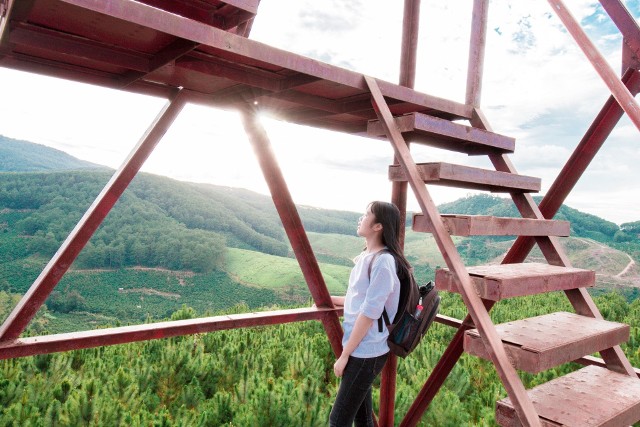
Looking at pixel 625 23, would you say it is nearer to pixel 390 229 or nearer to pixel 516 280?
pixel 516 280

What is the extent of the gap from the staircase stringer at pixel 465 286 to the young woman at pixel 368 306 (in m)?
0.20

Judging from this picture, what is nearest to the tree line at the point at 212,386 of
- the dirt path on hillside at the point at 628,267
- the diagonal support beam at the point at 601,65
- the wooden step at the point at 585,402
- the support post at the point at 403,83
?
the support post at the point at 403,83

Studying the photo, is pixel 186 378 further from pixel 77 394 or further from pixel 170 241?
pixel 170 241

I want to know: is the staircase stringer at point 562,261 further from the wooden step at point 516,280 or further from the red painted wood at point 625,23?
the red painted wood at point 625,23

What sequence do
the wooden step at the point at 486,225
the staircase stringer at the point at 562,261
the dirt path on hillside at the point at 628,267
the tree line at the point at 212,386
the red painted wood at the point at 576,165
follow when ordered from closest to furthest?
the wooden step at the point at 486,225 → the staircase stringer at the point at 562,261 → the red painted wood at the point at 576,165 → the tree line at the point at 212,386 → the dirt path on hillside at the point at 628,267

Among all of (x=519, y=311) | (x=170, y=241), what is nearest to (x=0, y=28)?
(x=519, y=311)

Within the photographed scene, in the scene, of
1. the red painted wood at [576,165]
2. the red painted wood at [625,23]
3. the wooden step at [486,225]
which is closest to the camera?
the wooden step at [486,225]

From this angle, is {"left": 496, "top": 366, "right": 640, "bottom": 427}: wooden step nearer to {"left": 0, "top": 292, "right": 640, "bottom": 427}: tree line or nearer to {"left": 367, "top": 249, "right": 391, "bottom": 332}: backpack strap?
{"left": 367, "top": 249, "right": 391, "bottom": 332}: backpack strap

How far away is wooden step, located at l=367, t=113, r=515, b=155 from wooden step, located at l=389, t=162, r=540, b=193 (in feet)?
0.79

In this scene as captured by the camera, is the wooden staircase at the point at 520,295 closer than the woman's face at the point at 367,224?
Yes

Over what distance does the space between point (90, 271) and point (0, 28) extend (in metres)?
43.6

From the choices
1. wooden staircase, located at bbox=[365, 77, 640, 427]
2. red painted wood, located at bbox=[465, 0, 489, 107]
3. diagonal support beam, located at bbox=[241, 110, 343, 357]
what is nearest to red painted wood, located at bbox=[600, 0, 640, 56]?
red painted wood, located at bbox=[465, 0, 489, 107]

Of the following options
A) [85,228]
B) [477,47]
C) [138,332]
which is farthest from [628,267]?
[85,228]

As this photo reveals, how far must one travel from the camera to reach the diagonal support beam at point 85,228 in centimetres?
227
